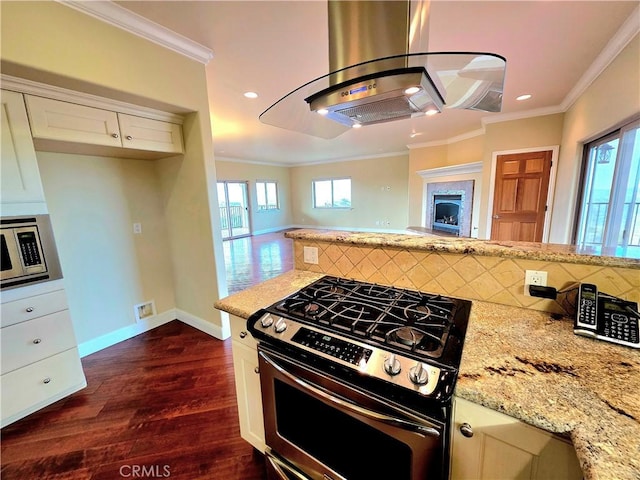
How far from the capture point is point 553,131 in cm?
374

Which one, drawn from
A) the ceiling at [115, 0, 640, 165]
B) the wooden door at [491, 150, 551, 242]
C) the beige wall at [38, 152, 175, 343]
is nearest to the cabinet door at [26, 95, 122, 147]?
the beige wall at [38, 152, 175, 343]

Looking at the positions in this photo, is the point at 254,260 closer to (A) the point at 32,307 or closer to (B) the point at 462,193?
(A) the point at 32,307

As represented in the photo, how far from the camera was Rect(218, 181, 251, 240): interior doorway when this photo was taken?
312 inches

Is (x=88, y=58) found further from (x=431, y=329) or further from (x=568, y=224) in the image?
(x=568, y=224)

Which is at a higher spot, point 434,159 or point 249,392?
point 434,159

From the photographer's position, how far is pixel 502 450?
0.70 meters

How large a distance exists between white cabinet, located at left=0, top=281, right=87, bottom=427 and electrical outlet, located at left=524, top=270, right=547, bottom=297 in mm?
2762

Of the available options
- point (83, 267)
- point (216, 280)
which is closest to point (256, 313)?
point (216, 280)

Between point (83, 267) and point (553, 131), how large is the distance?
599 cm

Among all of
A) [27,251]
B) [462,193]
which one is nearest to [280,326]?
[27,251]

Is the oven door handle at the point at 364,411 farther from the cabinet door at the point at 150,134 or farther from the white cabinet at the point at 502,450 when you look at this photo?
the cabinet door at the point at 150,134

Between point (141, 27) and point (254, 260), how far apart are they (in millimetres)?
4158

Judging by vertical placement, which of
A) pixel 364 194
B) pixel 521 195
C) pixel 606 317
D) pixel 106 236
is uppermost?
pixel 364 194

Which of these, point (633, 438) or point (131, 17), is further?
point (131, 17)
